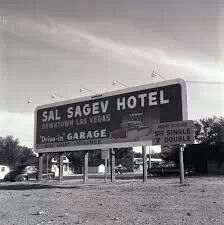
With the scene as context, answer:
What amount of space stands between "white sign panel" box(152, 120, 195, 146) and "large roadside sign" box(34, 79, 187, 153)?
155 cm

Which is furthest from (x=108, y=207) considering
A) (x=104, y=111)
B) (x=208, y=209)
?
(x=104, y=111)

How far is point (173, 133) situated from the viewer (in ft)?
89.2

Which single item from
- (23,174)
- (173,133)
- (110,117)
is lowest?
(23,174)

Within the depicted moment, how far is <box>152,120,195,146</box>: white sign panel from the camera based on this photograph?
86.5 ft

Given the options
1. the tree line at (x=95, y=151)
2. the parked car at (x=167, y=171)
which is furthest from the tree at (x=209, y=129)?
the parked car at (x=167, y=171)

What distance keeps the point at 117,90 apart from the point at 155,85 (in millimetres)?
3648

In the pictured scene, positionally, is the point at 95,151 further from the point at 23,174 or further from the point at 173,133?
the point at 173,133

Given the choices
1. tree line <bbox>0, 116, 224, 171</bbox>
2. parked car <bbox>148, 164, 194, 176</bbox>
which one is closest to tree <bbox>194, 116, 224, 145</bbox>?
tree line <bbox>0, 116, 224, 171</bbox>

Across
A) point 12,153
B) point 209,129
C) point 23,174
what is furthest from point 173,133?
point 12,153

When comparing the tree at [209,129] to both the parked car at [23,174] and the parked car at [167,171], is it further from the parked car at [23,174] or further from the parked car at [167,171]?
the parked car at [23,174]

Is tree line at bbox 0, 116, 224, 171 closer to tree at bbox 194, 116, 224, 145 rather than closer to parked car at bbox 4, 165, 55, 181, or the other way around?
tree at bbox 194, 116, 224, 145

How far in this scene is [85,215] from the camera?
12.5m

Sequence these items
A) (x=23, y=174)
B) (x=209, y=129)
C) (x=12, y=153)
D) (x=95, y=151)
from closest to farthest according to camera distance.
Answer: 1. (x=23, y=174)
2. (x=209, y=129)
3. (x=12, y=153)
4. (x=95, y=151)

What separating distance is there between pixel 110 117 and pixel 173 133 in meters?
7.74
